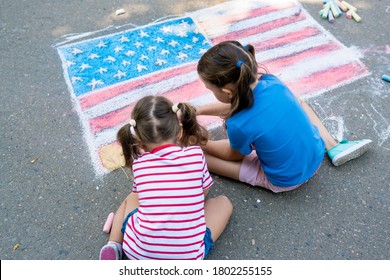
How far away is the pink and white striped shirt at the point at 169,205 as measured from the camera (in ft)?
5.23

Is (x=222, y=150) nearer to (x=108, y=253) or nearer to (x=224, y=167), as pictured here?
(x=224, y=167)

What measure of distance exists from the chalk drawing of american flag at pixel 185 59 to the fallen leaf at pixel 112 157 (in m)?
0.03

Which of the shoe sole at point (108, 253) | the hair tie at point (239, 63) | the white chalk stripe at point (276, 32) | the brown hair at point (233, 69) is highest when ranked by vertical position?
the hair tie at point (239, 63)

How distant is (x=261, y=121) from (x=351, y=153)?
71cm

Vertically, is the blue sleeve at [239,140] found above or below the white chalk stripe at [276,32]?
above

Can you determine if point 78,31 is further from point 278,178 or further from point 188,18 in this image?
point 278,178

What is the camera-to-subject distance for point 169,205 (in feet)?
5.21

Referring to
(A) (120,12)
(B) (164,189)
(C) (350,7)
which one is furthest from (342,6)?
(B) (164,189)

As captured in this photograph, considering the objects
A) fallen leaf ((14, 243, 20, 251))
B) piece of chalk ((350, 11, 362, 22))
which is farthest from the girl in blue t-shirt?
piece of chalk ((350, 11, 362, 22))

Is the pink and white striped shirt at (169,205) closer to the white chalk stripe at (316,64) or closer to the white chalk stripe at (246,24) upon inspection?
the white chalk stripe at (316,64)

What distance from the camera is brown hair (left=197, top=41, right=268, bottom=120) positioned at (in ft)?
5.51

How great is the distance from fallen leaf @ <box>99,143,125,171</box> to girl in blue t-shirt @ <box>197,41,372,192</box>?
0.65m

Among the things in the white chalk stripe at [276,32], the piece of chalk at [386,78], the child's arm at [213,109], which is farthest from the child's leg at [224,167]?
the piece of chalk at [386,78]

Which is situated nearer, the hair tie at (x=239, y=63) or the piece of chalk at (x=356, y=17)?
the hair tie at (x=239, y=63)
